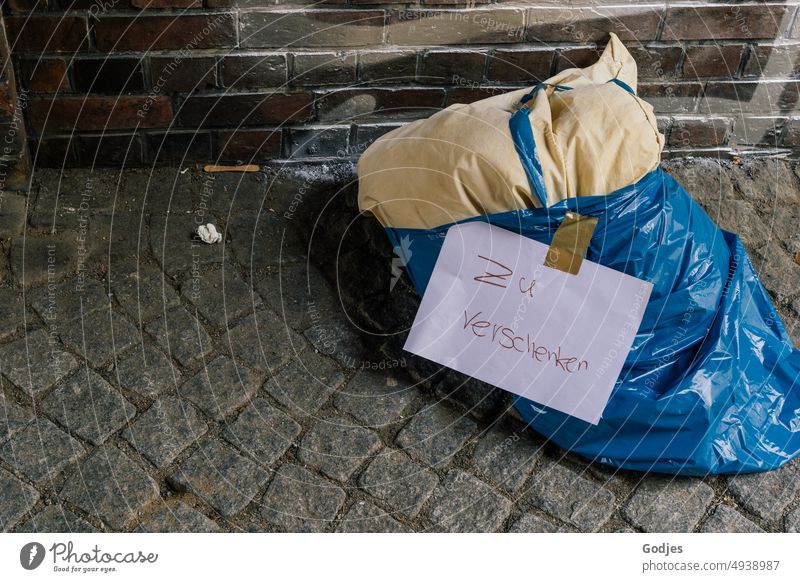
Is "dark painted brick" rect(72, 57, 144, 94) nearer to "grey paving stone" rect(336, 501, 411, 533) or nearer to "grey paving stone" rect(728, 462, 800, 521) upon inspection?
"grey paving stone" rect(336, 501, 411, 533)

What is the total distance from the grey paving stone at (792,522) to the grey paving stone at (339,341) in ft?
3.06

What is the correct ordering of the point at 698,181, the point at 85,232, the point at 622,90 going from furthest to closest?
the point at 698,181 → the point at 85,232 → the point at 622,90

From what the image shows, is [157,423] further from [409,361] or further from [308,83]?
[308,83]

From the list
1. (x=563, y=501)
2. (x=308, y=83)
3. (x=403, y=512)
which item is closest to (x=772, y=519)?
(x=563, y=501)

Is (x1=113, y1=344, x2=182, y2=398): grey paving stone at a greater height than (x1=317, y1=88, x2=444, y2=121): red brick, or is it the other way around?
(x1=317, y1=88, x2=444, y2=121): red brick

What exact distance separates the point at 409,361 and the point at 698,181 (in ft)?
3.61

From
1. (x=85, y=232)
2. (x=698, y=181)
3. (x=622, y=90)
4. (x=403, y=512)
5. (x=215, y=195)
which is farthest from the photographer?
(x=698, y=181)

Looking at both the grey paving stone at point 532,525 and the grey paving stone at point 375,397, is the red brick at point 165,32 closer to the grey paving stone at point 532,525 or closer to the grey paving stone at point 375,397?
the grey paving stone at point 375,397

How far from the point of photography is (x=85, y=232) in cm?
213

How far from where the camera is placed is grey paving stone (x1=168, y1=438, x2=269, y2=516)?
170cm

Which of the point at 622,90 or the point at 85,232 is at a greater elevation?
the point at 622,90

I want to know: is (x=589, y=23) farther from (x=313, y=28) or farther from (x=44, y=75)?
(x=44, y=75)

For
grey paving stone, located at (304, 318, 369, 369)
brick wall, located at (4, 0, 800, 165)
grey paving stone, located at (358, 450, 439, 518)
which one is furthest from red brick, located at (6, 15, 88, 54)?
grey paving stone, located at (358, 450, 439, 518)

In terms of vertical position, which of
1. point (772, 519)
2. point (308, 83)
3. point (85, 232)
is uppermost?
point (308, 83)
